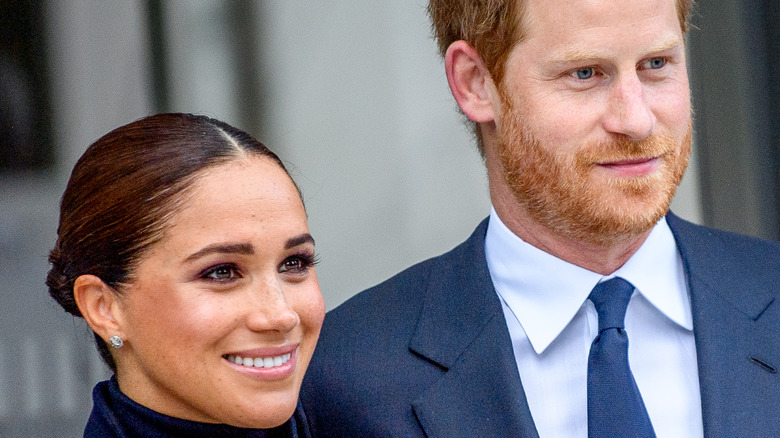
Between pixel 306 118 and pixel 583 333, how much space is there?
1.39 m

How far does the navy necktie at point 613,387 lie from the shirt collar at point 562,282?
90 millimetres

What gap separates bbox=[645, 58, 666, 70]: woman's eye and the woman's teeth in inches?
40.3

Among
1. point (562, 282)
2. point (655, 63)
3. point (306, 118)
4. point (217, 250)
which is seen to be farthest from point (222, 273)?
point (306, 118)

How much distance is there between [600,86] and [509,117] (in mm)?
240

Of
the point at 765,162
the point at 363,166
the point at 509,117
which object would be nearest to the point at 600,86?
the point at 509,117

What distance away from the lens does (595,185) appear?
2.54 meters

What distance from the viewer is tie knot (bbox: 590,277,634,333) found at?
253 cm

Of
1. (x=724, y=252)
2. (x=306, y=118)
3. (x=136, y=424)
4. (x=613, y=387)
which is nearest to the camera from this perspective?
(x=136, y=424)

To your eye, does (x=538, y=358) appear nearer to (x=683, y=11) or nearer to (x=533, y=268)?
(x=533, y=268)

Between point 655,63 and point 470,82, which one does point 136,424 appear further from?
point 655,63

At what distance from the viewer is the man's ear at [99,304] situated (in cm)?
227

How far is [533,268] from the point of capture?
8.88 feet

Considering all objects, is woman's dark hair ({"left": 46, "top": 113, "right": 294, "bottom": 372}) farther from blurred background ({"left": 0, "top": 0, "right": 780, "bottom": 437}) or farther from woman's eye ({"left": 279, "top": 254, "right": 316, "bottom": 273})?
blurred background ({"left": 0, "top": 0, "right": 780, "bottom": 437})

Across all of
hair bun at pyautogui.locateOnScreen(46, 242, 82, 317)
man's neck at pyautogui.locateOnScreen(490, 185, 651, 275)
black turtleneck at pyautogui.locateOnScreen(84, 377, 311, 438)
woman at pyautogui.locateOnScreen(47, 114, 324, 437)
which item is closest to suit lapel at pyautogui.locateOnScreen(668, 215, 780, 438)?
man's neck at pyautogui.locateOnScreen(490, 185, 651, 275)
